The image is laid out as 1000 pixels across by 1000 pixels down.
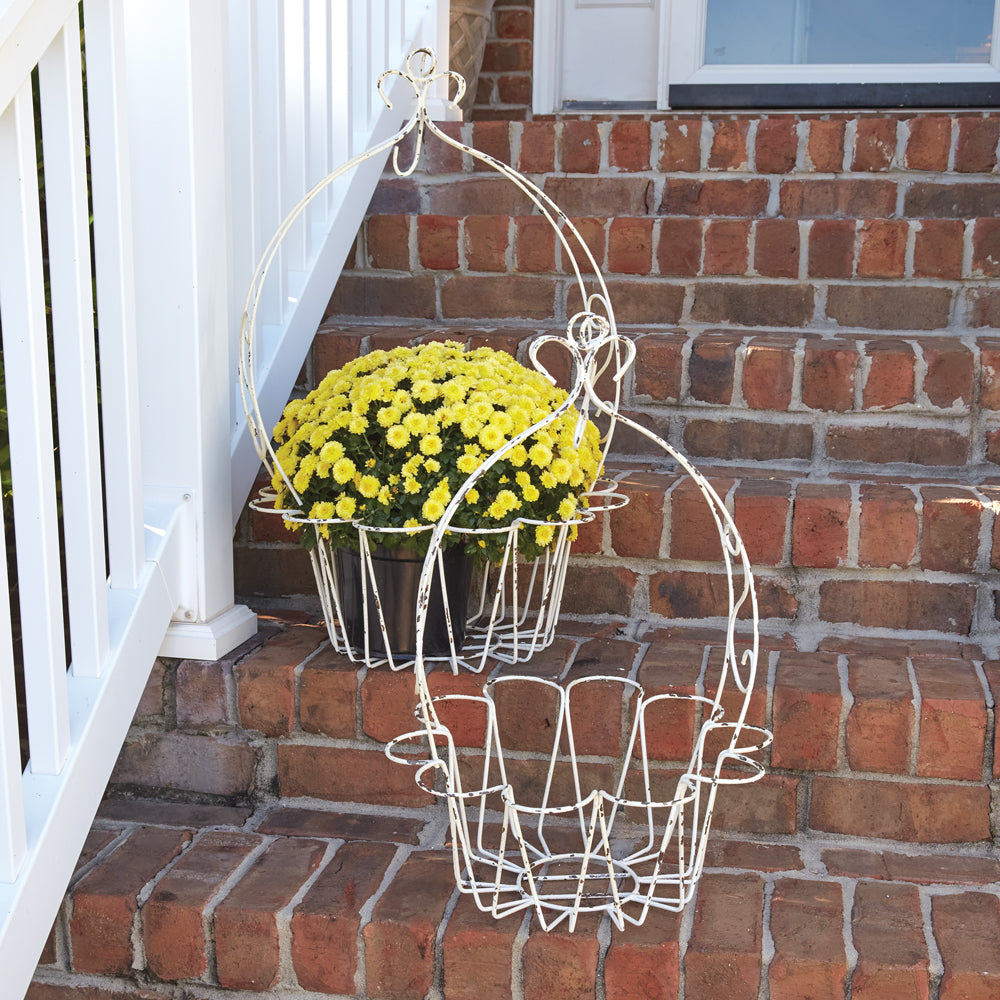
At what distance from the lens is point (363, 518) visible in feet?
4.31

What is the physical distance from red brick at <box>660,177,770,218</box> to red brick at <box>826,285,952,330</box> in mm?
258

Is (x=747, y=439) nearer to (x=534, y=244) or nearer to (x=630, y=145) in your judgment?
(x=534, y=244)

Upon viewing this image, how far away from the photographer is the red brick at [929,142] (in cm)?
209

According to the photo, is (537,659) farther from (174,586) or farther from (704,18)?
(704,18)

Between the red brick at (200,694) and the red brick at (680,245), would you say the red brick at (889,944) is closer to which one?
the red brick at (200,694)

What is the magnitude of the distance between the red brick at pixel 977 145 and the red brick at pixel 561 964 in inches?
65.2

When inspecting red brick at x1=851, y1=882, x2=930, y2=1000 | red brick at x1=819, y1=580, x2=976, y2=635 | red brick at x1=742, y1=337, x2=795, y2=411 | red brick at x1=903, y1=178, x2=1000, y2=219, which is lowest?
red brick at x1=851, y1=882, x2=930, y2=1000

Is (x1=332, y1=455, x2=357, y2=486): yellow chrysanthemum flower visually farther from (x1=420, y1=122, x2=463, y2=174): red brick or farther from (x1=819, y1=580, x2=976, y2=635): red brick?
(x1=420, y1=122, x2=463, y2=174): red brick

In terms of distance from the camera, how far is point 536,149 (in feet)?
7.50

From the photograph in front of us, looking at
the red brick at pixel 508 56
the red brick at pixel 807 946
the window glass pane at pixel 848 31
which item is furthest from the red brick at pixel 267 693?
the red brick at pixel 508 56

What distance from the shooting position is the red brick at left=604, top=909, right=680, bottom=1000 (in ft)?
3.60

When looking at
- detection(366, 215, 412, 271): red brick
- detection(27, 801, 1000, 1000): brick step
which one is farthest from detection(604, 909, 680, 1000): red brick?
detection(366, 215, 412, 271): red brick

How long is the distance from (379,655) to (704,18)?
101 inches

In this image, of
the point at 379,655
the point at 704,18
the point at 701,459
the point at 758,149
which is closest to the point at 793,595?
the point at 701,459
